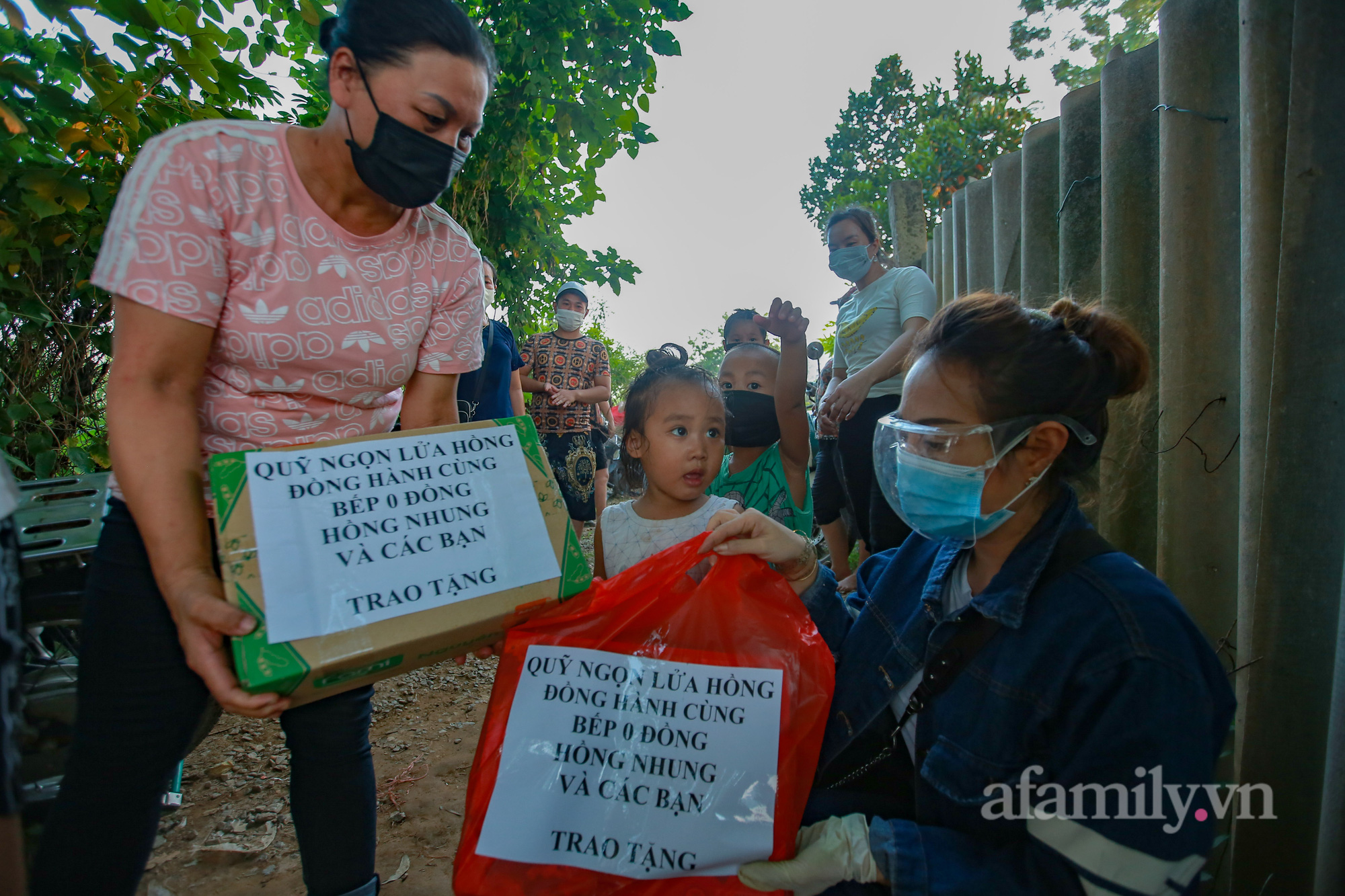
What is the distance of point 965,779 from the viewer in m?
1.10

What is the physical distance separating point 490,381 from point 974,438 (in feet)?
9.17

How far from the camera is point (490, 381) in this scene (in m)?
3.53

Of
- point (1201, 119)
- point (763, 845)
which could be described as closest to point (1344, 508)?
point (1201, 119)

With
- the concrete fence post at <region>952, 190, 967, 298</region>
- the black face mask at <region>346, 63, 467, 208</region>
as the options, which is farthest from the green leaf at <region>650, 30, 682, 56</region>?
the black face mask at <region>346, 63, 467, 208</region>

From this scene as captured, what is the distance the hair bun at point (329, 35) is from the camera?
1.28 meters

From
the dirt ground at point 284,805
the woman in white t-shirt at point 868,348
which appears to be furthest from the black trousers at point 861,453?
the dirt ground at point 284,805

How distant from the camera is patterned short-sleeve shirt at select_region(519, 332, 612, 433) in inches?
181

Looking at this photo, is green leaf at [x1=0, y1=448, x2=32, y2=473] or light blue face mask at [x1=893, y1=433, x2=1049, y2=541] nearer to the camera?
light blue face mask at [x1=893, y1=433, x2=1049, y2=541]

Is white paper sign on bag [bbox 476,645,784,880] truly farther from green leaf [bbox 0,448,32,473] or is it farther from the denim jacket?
green leaf [bbox 0,448,32,473]

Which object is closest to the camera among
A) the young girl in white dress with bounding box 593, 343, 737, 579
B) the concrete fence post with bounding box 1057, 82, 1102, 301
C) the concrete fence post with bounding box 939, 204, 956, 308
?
the young girl in white dress with bounding box 593, 343, 737, 579

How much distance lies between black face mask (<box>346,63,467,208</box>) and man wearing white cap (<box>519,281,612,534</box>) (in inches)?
126

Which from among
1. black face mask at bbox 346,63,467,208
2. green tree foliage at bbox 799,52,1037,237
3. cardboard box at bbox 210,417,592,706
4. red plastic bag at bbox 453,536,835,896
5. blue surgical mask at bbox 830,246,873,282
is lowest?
red plastic bag at bbox 453,536,835,896

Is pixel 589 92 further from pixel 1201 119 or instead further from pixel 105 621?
pixel 105 621

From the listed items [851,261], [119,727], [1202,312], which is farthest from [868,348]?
[119,727]
